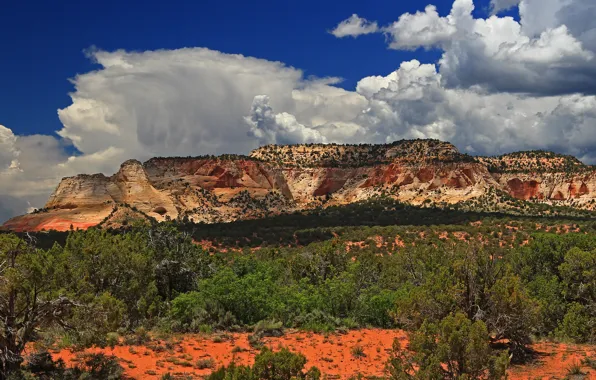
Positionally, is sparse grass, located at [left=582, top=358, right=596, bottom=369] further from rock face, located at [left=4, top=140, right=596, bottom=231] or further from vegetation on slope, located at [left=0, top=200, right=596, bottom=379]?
rock face, located at [left=4, top=140, right=596, bottom=231]

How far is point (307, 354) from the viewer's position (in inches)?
573

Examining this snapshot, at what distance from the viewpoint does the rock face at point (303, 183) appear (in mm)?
76500

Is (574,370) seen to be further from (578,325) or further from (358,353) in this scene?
(578,325)

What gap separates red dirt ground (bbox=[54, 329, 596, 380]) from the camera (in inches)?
504

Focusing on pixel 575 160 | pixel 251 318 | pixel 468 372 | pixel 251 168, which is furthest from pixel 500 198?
pixel 468 372

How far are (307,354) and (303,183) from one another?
89339mm

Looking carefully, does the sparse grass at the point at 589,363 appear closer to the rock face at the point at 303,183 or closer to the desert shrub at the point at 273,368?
the desert shrub at the point at 273,368

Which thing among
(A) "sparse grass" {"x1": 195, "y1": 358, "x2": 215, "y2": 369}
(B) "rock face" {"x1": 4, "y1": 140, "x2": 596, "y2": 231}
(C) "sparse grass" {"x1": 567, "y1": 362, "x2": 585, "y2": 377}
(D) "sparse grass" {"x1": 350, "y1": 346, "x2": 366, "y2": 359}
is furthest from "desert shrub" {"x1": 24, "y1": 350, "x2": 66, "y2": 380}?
(B) "rock face" {"x1": 4, "y1": 140, "x2": 596, "y2": 231}

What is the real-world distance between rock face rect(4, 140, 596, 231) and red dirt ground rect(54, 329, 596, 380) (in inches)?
2326

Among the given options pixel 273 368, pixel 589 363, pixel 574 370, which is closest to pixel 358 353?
pixel 574 370

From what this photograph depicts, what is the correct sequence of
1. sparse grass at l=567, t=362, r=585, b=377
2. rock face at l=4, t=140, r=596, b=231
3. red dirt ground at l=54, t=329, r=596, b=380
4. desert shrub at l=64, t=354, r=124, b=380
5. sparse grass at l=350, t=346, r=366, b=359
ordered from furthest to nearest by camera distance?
rock face at l=4, t=140, r=596, b=231
sparse grass at l=350, t=346, r=366, b=359
red dirt ground at l=54, t=329, r=596, b=380
sparse grass at l=567, t=362, r=585, b=377
desert shrub at l=64, t=354, r=124, b=380

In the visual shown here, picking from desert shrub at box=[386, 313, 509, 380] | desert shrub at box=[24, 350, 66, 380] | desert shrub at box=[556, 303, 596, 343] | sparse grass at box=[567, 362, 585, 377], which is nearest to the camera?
desert shrub at box=[386, 313, 509, 380]

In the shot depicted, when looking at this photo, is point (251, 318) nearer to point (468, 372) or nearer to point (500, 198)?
point (468, 372)

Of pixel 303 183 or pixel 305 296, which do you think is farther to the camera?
pixel 303 183
